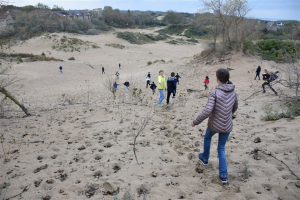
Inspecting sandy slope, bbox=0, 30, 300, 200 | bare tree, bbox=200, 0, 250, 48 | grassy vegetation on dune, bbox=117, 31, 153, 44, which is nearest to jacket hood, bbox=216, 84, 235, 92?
sandy slope, bbox=0, 30, 300, 200

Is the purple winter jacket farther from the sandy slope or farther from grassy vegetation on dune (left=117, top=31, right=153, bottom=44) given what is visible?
grassy vegetation on dune (left=117, top=31, right=153, bottom=44)

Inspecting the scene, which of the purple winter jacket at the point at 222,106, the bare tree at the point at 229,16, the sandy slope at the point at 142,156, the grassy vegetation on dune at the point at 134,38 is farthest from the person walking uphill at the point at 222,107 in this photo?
the grassy vegetation on dune at the point at 134,38

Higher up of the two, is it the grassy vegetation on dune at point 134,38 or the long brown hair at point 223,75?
the grassy vegetation on dune at point 134,38

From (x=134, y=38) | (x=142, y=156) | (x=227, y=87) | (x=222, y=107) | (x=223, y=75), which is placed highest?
(x=134, y=38)

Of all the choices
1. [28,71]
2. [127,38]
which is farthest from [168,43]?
[28,71]

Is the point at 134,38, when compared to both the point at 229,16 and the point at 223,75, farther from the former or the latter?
the point at 223,75

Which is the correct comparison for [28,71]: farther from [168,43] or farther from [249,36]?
[168,43]

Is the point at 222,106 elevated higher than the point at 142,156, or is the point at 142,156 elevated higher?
the point at 222,106

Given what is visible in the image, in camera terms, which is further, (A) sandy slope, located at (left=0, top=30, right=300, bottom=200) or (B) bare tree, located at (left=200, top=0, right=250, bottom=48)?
(B) bare tree, located at (left=200, top=0, right=250, bottom=48)

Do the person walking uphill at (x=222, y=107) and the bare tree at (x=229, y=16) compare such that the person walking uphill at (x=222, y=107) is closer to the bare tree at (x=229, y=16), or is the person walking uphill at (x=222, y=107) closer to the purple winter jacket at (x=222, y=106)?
the purple winter jacket at (x=222, y=106)

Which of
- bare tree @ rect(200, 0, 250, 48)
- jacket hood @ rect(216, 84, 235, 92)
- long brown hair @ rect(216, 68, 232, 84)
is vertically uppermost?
bare tree @ rect(200, 0, 250, 48)

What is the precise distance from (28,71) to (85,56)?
12.9 m

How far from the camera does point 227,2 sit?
1783 cm

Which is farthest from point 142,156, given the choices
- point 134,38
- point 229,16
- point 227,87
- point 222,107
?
point 134,38
